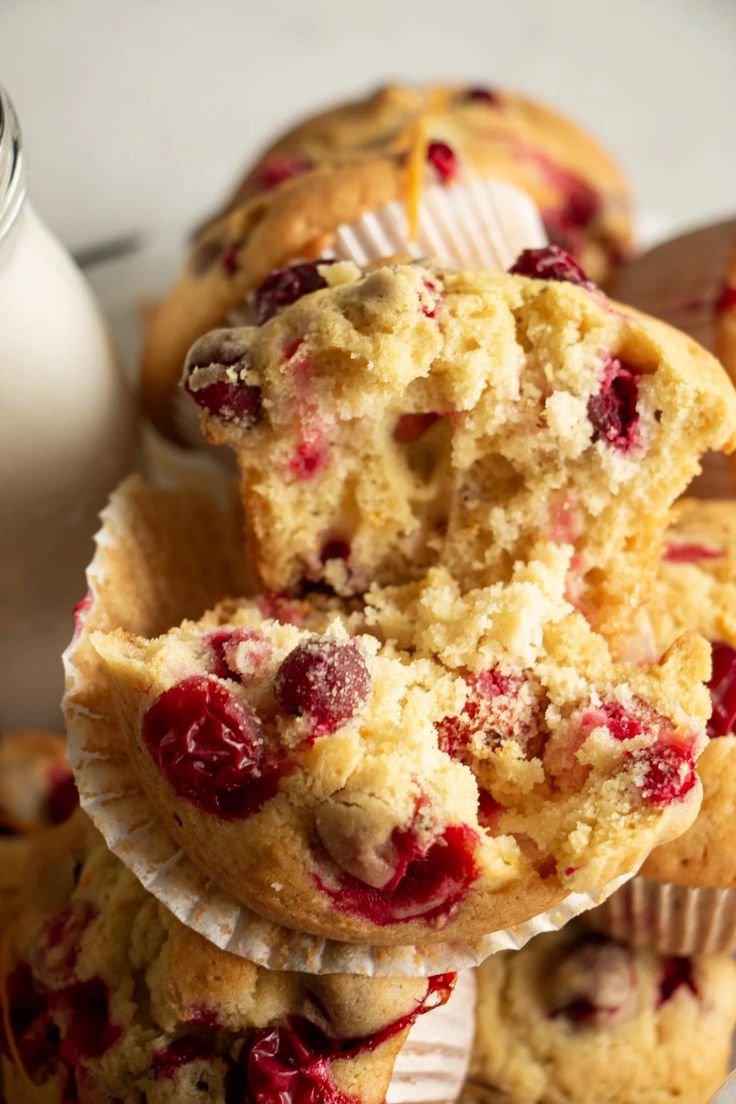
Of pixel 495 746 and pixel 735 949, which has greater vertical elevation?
pixel 495 746

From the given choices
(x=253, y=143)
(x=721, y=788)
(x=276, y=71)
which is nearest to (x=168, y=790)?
(x=721, y=788)

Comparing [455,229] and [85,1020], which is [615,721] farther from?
[455,229]

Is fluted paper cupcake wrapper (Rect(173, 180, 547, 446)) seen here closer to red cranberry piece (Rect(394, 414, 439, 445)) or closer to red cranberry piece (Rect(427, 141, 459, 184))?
red cranberry piece (Rect(427, 141, 459, 184))

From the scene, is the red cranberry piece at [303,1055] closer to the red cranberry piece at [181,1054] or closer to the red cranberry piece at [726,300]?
the red cranberry piece at [181,1054]

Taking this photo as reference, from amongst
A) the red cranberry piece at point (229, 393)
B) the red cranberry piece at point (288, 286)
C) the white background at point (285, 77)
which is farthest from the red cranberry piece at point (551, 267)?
the white background at point (285, 77)

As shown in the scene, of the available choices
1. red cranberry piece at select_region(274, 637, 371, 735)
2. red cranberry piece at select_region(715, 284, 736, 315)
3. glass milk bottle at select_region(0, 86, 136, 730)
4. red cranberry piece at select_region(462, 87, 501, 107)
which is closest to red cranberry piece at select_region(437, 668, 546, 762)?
red cranberry piece at select_region(274, 637, 371, 735)

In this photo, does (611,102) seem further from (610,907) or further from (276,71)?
(610,907)
